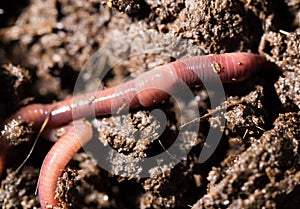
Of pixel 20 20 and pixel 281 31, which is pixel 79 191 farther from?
pixel 281 31

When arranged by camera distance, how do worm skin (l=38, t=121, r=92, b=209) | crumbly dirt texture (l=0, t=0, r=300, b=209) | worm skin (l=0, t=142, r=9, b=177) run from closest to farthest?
crumbly dirt texture (l=0, t=0, r=300, b=209)
worm skin (l=38, t=121, r=92, b=209)
worm skin (l=0, t=142, r=9, b=177)

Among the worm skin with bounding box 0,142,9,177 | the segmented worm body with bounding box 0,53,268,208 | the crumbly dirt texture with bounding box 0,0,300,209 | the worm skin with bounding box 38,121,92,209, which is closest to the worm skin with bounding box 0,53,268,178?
the segmented worm body with bounding box 0,53,268,208

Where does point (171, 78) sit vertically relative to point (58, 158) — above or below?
above

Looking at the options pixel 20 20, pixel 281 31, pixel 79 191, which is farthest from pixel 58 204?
pixel 281 31

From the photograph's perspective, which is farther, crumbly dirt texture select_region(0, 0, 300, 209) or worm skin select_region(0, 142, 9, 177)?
worm skin select_region(0, 142, 9, 177)

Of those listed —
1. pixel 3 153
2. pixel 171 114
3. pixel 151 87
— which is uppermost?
pixel 151 87

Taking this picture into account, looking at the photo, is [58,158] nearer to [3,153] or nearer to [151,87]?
[3,153]

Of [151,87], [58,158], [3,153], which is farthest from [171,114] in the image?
[3,153]

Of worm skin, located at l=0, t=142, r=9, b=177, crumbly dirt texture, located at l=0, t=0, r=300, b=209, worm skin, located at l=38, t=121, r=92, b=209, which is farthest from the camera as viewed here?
worm skin, located at l=0, t=142, r=9, b=177

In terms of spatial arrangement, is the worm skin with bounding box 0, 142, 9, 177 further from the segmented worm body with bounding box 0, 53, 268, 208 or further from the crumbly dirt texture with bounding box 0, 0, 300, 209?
the segmented worm body with bounding box 0, 53, 268, 208
